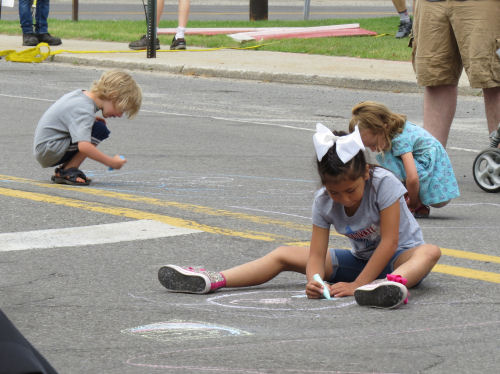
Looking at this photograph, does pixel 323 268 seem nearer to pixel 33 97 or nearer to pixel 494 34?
pixel 494 34

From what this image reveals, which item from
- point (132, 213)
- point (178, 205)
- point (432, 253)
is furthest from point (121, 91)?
point (432, 253)

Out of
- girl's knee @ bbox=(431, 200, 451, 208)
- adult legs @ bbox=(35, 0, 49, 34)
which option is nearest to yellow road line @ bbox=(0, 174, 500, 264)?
girl's knee @ bbox=(431, 200, 451, 208)

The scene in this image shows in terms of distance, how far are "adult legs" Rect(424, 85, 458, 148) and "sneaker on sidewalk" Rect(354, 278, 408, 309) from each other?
3986 millimetres

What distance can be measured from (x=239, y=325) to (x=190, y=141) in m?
6.00

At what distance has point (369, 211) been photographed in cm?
503

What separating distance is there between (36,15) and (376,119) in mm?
14804

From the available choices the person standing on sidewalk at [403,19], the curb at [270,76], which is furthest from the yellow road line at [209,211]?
the person standing on sidewalk at [403,19]

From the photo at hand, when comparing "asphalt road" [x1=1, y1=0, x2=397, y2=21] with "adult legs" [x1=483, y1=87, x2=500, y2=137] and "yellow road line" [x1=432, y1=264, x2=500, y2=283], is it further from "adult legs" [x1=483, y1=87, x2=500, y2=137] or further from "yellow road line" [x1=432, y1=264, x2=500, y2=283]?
"yellow road line" [x1=432, y1=264, x2=500, y2=283]

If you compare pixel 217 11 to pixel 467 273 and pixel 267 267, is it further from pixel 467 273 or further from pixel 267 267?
pixel 267 267

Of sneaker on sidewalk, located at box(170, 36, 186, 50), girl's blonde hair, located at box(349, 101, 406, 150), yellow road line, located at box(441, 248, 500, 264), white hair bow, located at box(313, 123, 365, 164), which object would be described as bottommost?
sneaker on sidewalk, located at box(170, 36, 186, 50)

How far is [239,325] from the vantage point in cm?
445

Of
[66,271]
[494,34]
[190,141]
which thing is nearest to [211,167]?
[190,141]

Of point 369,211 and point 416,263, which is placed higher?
point 369,211

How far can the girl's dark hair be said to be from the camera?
479 centimetres
